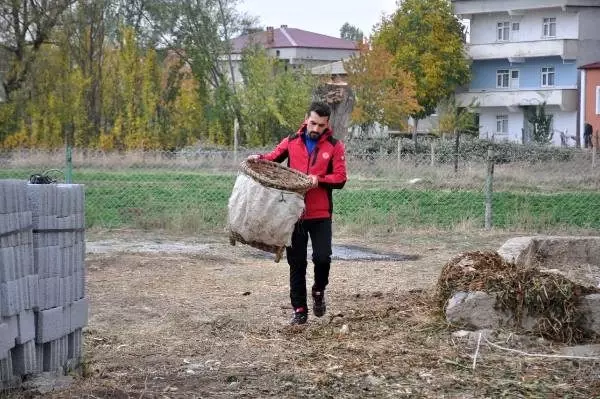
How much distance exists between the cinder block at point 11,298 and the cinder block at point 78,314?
1.98ft

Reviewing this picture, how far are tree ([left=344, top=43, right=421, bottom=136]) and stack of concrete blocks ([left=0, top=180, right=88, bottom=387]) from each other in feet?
125

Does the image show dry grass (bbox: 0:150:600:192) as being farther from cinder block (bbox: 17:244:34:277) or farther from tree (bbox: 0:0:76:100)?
cinder block (bbox: 17:244:34:277)

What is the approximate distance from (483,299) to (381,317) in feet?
2.97

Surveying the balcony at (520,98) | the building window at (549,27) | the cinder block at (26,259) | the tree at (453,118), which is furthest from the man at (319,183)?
the building window at (549,27)

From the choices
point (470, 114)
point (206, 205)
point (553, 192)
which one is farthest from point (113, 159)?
point (470, 114)

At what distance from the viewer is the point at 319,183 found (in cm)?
732

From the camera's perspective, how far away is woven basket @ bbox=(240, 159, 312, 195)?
714 cm

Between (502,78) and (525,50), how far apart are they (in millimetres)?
3124

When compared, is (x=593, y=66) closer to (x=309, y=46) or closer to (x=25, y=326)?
(x=309, y=46)

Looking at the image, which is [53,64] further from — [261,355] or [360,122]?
[261,355]

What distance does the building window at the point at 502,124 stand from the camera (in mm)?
55750

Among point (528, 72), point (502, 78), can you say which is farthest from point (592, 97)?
point (502, 78)

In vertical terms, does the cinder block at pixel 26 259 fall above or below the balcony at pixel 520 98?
below

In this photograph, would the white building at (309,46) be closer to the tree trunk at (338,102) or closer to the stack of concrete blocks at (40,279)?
the tree trunk at (338,102)
